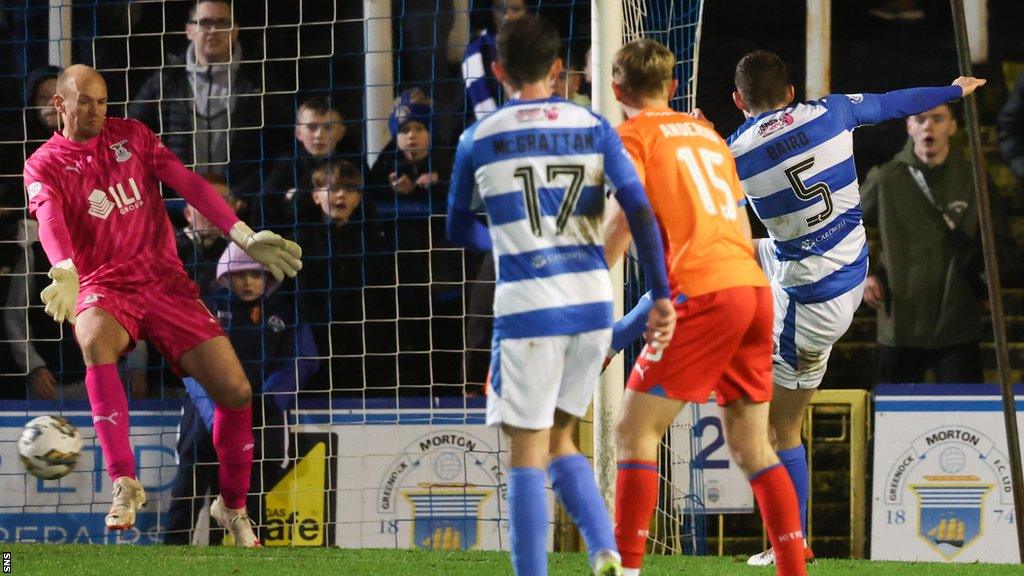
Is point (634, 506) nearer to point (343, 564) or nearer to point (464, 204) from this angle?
point (464, 204)

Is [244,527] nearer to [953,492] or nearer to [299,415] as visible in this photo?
[299,415]

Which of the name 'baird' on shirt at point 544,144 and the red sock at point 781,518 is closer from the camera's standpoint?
the name 'baird' on shirt at point 544,144

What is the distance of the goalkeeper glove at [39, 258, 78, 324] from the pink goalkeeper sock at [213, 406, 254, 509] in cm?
87

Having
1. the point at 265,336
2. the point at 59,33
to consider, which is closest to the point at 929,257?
the point at 265,336

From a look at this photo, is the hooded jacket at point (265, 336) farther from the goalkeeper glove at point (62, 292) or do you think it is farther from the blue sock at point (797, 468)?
the blue sock at point (797, 468)

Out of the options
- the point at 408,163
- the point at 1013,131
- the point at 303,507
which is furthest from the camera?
the point at 1013,131

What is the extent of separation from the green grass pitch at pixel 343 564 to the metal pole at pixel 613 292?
360 mm

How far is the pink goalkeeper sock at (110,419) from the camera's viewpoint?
18.9 ft

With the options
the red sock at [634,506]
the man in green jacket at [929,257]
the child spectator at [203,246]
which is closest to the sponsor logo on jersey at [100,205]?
the child spectator at [203,246]

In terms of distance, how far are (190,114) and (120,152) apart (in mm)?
2059

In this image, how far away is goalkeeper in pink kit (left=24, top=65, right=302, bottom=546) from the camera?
5.79 meters

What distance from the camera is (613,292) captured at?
19.0 ft

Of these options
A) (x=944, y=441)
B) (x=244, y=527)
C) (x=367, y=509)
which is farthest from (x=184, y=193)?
(x=944, y=441)

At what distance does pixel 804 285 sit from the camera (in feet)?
17.4
